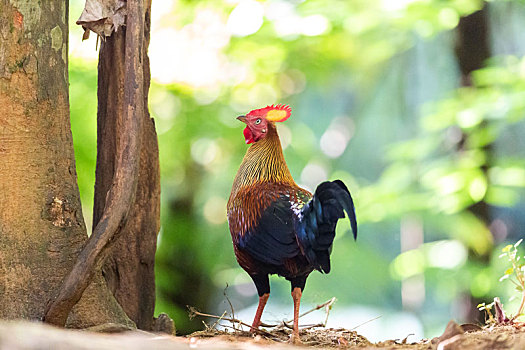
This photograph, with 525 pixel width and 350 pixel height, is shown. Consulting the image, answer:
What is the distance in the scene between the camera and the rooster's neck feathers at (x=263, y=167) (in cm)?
282

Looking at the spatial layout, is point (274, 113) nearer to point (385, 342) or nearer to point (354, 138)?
point (385, 342)

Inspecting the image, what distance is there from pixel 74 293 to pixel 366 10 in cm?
399

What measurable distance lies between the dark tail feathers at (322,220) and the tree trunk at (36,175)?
786 millimetres

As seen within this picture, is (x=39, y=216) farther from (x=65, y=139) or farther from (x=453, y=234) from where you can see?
(x=453, y=234)

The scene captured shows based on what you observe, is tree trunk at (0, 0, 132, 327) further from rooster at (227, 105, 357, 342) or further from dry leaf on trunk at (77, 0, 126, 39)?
rooster at (227, 105, 357, 342)

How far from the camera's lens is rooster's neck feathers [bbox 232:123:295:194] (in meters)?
2.82

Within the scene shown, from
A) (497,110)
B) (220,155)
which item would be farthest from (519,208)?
(220,155)

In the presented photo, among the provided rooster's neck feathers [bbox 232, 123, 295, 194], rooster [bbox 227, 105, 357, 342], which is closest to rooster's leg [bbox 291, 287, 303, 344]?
rooster [bbox 227, 105, 357, 342]

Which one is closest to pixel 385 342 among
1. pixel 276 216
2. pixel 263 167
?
pixel 276 216

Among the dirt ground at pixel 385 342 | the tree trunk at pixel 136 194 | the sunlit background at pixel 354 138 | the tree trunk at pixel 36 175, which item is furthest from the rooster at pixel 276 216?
the sunlit background at pixel 354 138

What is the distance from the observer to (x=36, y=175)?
222 cm

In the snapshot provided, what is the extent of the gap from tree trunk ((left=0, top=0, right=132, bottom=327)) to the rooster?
0.64m

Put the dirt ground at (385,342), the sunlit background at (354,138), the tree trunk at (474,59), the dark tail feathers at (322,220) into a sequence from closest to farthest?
the dirt ground at (385,342)
the dark tail feathers at (322,220)
the sunlit background at (354,138)
the tree trunk at (474,59)

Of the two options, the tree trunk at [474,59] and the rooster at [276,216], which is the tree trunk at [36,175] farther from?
the tree trunk at [474,59]
